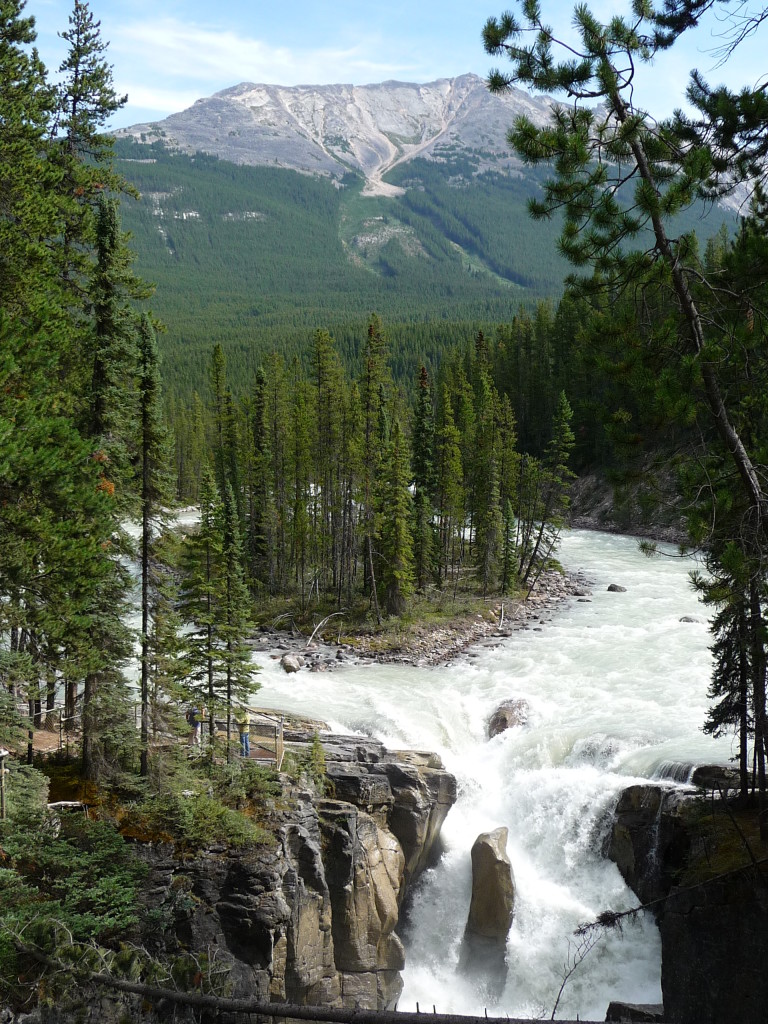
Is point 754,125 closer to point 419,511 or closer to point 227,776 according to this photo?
point 227,776

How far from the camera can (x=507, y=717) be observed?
2686 cm

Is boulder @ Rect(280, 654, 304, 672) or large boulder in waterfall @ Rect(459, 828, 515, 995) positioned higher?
boulder @ Rect(280, 654, 304, 672)

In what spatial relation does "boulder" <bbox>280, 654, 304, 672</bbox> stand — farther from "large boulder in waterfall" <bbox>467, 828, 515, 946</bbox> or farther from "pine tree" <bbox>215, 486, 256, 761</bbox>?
"large boulder in waterfall" <bbox>467, 828, 515, 946</bbox>

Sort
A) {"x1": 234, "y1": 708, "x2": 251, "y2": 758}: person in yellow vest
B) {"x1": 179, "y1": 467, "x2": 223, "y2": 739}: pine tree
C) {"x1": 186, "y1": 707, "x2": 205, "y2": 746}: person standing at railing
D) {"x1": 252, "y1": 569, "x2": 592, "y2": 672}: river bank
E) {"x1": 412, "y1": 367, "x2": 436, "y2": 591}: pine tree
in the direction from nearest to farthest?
{"x1": 179, "y1": 467, "x2": 223, "y2": 739}: pine tree < {"x1": 234, "y1": 708, "x2": 251, "y2": 758}: person in yellow vest < {"x1": 186, "y1": 707, "x2": 205, "y2": 746}: person standing at railing < {"x1": 252, "y1": 569, "x2": 592, "y2": 672}: river bank < {"x1": 412, "y1": 367, "x2": 436, "y2": 591}: pine tree

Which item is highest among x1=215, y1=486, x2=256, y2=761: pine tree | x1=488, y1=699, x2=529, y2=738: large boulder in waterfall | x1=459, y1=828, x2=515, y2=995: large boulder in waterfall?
x1=215, y1=486, x2=256, y2=761: pine tree

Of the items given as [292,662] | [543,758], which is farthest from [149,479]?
[292,662]

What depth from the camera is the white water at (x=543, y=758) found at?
64.1ft

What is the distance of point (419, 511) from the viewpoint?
150ft

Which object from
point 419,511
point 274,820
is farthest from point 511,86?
point 419,511

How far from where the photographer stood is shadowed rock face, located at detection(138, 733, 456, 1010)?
16250mm

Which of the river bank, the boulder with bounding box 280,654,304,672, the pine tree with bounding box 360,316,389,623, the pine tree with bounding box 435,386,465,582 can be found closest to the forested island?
the boulder with bounding box 280,654,304,672

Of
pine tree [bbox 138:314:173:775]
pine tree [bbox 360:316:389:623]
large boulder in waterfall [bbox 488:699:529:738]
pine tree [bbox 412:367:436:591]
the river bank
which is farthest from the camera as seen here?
pine tree [bbox 412:367:436:591]

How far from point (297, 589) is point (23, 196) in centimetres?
3519

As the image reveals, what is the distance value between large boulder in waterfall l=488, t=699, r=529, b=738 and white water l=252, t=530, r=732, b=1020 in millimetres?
327
